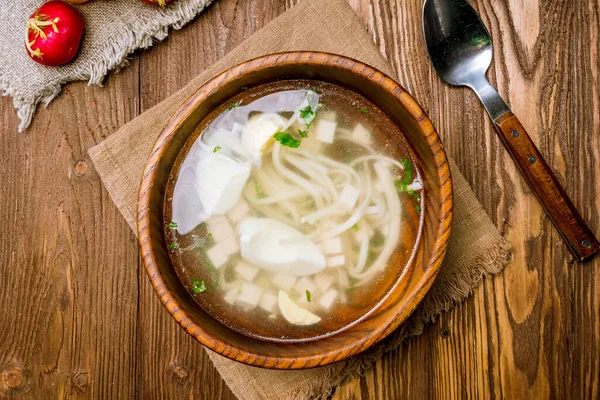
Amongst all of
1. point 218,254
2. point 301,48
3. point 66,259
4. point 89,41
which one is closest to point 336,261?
point 218,254

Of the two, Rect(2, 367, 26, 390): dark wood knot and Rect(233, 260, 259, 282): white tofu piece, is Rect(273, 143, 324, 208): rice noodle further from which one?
Rect(2, 367, 26, 390): dark wood knot

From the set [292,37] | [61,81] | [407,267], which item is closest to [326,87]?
[292,37]

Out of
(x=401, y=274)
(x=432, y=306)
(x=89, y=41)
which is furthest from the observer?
(x=89, y=41)

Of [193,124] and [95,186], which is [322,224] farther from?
[95,186]

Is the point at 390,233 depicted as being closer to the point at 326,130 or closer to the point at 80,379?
the point at 326,130

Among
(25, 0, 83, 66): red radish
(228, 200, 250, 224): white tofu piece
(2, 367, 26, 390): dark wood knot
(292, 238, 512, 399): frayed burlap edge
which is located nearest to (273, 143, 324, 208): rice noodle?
(228, 200, 250, 224): white tofu piece

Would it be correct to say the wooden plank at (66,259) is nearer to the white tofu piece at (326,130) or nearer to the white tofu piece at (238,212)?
the white tofu piece at (238,212)

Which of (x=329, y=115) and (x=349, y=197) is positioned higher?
(x=329, y=115)
